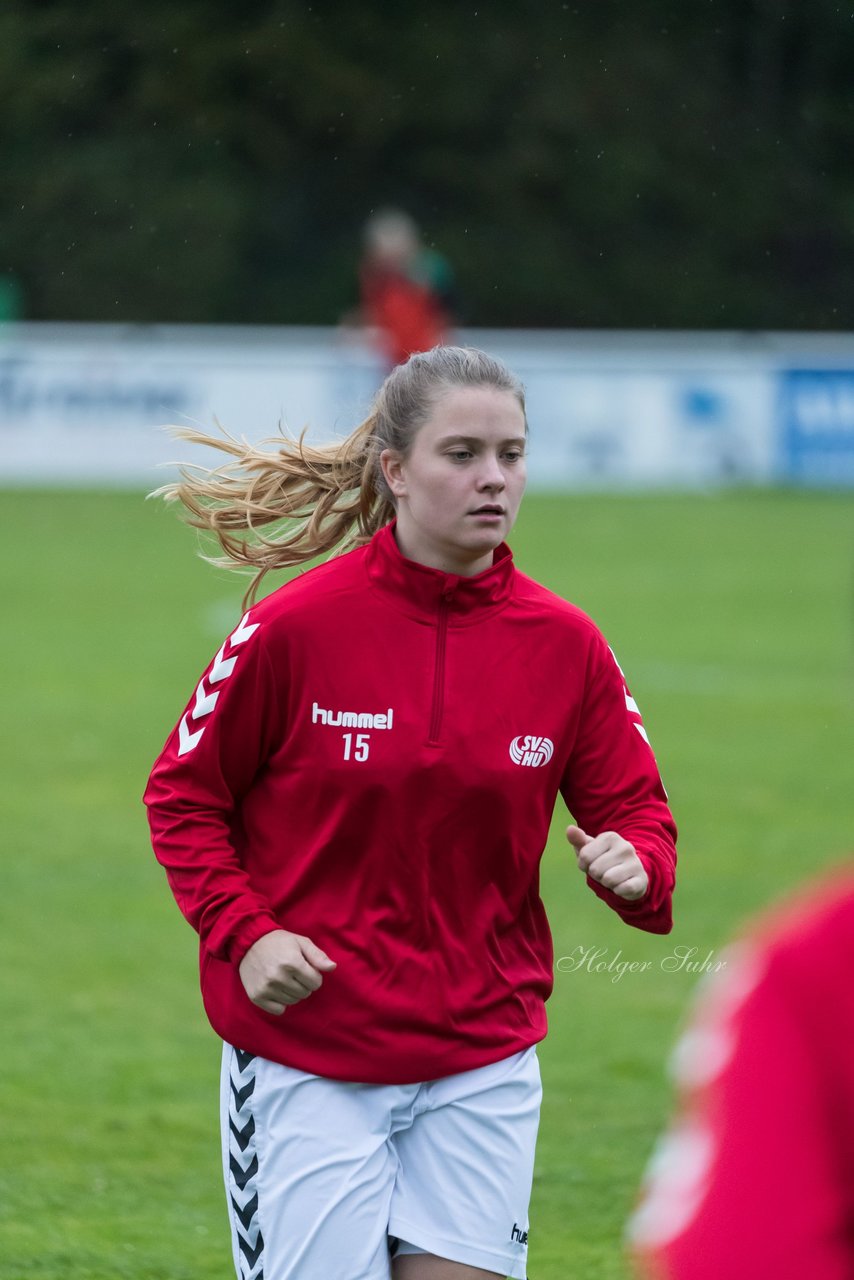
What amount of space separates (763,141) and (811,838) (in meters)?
29.2

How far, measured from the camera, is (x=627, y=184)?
35.0 metres

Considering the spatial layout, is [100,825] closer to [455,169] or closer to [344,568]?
[344,568]

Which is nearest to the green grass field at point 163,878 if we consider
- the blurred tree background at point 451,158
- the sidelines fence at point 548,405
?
the sidelines fence at point 548,405

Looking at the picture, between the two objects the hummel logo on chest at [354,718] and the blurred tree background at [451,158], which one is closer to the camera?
the hummel logo on chest at [354,718]

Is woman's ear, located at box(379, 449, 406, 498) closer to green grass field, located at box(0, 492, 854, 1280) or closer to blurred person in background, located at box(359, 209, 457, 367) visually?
green grass field, located at box(0, 492, 854, 1280)

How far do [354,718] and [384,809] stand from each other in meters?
0.14

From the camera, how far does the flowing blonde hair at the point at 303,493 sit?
131 inches

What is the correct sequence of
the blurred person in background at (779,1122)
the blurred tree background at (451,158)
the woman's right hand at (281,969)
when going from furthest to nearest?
the blurred tree background at (451,158)
the woman's right hand at (281,969)
the blurred person in background at (779,1122)

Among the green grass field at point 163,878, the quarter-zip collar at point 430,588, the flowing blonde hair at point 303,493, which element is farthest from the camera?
the green grass field at point 163,878

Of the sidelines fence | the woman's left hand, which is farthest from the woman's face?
the sidelines fence

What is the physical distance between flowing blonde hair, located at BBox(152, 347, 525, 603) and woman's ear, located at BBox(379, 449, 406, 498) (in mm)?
14

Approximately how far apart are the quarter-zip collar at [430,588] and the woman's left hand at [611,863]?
417mm

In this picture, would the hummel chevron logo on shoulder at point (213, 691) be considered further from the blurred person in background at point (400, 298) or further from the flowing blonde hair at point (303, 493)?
the blurred person in background at point (400, 298)

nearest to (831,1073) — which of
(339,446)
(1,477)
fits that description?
(339,446)
